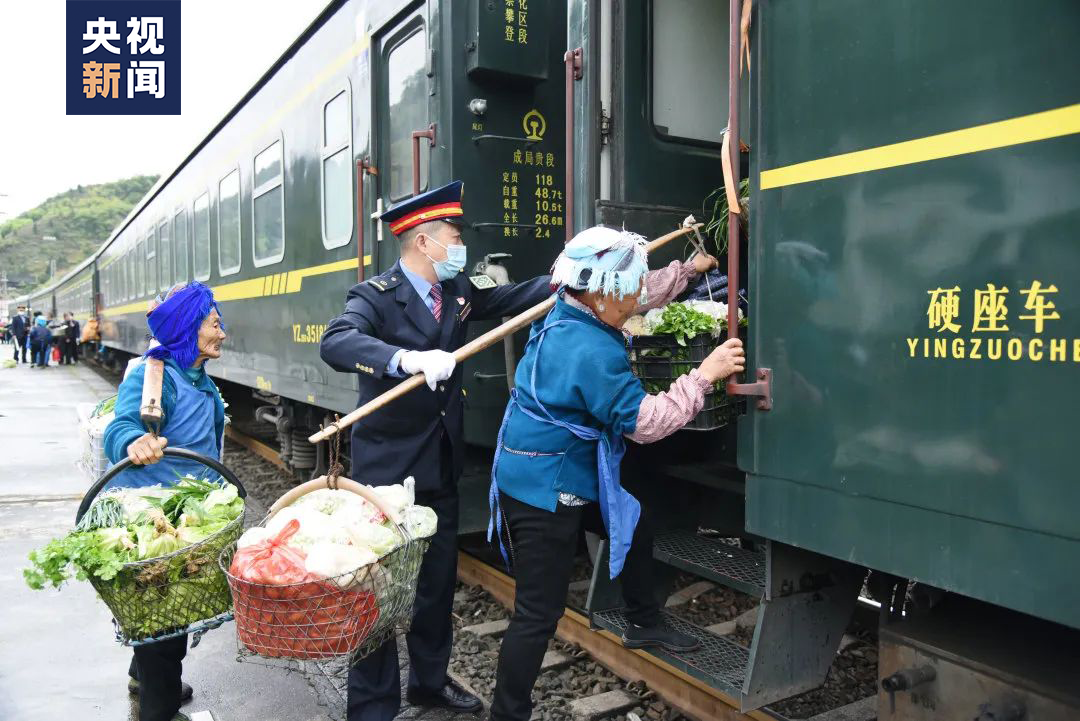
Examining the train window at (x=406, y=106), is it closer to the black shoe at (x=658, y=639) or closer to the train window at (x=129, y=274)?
the black shoe at (x=658, y=639)

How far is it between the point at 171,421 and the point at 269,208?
419cm

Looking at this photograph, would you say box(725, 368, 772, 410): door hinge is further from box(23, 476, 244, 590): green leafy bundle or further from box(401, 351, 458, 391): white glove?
box(23, 476, 244, 590): green leafy bundle

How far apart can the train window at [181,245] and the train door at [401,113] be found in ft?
22.3

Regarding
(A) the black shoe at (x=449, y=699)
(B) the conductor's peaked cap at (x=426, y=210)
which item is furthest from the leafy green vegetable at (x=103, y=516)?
(A) the black shoe at (x=449, y=699)

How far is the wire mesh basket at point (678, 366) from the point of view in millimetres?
2721

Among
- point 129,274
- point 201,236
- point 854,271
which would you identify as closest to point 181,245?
point 201,236

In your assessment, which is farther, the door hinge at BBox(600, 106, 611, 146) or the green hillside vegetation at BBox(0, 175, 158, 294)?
the green hillside vegetation at BBox(0, 175, 158, 294)

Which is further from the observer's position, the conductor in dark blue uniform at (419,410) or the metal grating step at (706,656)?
the conductor in dark blue uniform at (419,410)

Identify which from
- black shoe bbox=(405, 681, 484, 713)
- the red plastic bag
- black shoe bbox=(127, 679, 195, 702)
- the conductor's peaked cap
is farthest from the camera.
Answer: black shoe bbox=(127, 679, 195, 702)

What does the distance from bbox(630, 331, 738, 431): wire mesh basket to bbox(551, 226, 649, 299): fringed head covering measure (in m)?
0.25

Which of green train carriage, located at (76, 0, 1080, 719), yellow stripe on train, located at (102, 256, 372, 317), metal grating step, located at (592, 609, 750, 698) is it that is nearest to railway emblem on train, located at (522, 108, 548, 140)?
green train carriage, located at (76, 0, 1080, 719)

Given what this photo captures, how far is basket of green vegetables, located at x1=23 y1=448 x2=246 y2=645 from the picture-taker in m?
2.43

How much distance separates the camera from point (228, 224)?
28.3 feet

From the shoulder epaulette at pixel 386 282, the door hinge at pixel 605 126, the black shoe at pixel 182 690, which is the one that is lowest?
the black shoe at pixel 182 690
